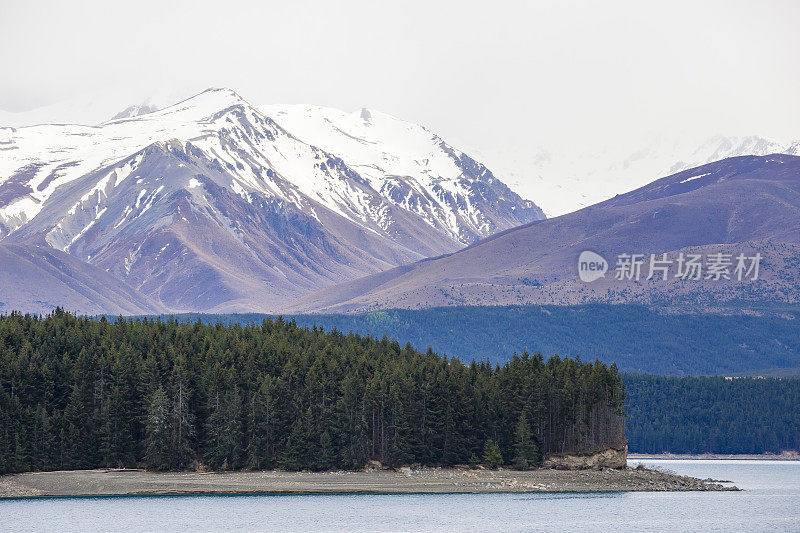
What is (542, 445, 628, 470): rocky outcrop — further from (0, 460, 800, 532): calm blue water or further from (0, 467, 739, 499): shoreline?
(0, 460, 800, 532): calm blue water

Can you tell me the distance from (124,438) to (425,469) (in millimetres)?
35981

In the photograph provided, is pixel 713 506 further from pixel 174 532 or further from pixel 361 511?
pixel 174 532

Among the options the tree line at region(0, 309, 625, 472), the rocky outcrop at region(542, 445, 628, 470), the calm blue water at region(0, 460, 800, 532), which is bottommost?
the calm blue water at region(0, 460, 800, 532)

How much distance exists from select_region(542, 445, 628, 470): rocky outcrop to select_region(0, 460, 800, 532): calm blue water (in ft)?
45.3

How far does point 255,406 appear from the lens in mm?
157500

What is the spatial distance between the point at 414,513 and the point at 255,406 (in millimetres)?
30691

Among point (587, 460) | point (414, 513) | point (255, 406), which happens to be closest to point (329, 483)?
point (255, 406)

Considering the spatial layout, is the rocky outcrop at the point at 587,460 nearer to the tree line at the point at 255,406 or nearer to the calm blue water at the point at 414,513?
the tree line at the point at 255,406

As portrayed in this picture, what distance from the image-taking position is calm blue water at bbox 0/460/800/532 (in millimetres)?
124750

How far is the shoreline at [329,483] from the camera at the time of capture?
144 m

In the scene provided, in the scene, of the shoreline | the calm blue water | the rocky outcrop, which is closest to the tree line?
the rocky outcrop

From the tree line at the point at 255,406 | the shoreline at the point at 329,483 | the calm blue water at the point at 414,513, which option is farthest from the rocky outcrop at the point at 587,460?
the calm blue water at the point at 414,513

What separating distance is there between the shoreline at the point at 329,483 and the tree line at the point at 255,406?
283cm

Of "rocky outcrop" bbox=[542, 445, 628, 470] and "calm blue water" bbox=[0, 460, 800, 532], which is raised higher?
"rocky outcrop" bbox=[542, 445, 628, 470]
